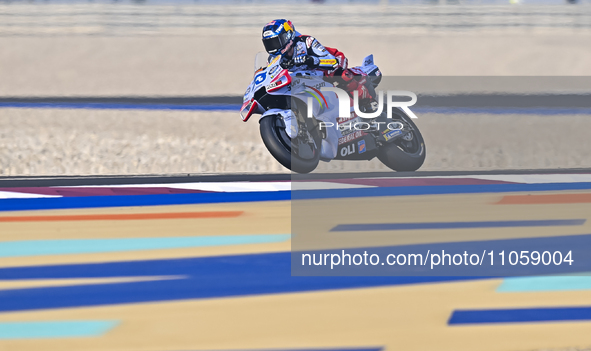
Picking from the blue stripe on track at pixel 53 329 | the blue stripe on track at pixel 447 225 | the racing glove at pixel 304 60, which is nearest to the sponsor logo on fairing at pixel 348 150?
the racing glove at pixel 304 60

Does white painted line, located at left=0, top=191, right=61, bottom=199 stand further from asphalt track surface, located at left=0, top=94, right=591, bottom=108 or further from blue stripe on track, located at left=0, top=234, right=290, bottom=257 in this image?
asphalt track surface, located at left=0, top=94, right=591, bottom=108

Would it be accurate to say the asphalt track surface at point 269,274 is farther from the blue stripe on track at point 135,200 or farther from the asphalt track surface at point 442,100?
the asphalt track surface at point 442,100

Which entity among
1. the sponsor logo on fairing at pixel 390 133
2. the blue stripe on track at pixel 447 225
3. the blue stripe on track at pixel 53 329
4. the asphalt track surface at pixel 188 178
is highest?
the sponsor logo on fairing at pixel 390 133

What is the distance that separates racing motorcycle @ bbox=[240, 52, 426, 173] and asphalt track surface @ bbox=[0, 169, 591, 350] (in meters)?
0.38

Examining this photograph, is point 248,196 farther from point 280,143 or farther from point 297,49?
point 297,49

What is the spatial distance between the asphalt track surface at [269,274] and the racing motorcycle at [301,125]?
384 millimetres

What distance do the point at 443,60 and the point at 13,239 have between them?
1917 centimetres

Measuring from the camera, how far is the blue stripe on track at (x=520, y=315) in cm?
420

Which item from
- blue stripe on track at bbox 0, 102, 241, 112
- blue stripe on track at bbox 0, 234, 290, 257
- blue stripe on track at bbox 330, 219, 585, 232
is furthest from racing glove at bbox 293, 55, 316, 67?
blue stripe on track at bbox 0, 102, 241, 112

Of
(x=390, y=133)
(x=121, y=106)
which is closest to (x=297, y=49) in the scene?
(x=390, y=133)

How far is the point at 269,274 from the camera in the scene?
16.2ft

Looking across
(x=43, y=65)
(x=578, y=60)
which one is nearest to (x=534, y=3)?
(x=578, y=60)

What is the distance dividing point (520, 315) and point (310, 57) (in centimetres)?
369

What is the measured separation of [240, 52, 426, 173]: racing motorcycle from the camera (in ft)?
23.0
